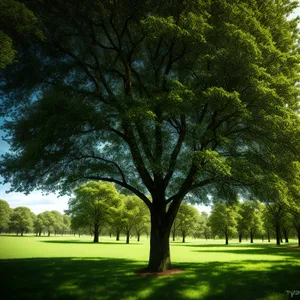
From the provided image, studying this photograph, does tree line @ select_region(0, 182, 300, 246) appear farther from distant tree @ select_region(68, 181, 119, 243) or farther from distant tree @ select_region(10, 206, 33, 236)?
distant tree @ select_region(10, 206, 33, 236)

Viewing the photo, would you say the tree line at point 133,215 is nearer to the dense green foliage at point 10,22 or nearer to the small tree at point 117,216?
the small tree at point 117,216

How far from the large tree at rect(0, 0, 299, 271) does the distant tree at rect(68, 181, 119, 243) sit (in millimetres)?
39169

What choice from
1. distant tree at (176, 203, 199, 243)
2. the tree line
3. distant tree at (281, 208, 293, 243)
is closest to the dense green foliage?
the tree line

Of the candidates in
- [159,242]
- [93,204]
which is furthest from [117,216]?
[159,242]

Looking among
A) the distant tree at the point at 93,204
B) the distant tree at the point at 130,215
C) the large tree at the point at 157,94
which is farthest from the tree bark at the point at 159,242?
the distant tree at the point at 130,215

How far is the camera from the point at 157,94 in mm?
11688

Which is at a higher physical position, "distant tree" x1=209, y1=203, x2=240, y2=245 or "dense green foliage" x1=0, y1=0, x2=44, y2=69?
"dense green foliage" x1=0, y1=0, x2=44, y2=69

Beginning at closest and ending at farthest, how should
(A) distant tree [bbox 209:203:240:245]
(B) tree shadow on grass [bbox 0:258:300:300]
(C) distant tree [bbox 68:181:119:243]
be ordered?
(B) tree shadow on grass [bbox 0:258:300:300] → (C) distant tree [bbox 68:181:119:243] → (A) distant tree [bbox 209:203:240:245]

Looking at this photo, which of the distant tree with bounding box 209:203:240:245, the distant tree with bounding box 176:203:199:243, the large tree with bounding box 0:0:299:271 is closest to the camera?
the large tree with bounding box 0:0:299:271

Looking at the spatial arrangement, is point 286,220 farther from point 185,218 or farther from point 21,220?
point 21,220

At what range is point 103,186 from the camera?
55.5 m

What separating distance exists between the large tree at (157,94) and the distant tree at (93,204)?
3917 centimetres

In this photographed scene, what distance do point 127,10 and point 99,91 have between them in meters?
4.31

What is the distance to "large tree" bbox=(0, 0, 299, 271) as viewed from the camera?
36.0 ft
